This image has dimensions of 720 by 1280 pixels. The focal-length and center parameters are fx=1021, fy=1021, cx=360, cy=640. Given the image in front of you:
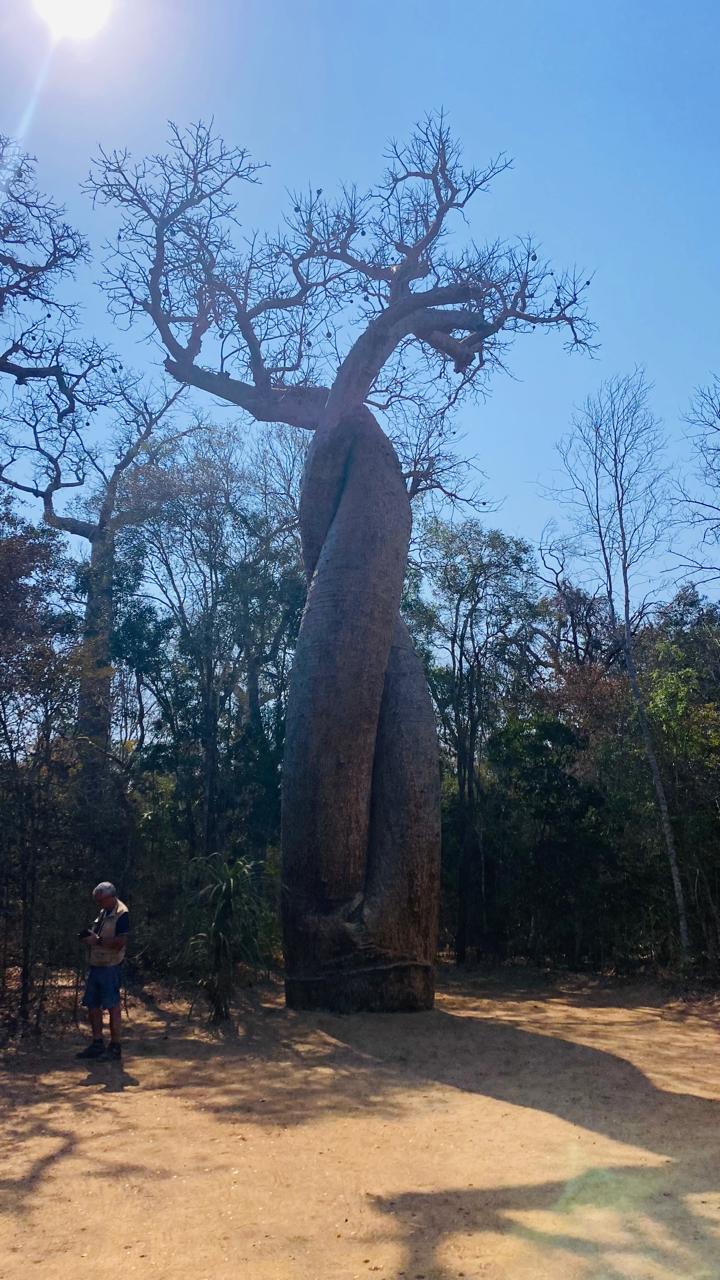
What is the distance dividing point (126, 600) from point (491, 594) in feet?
16.6

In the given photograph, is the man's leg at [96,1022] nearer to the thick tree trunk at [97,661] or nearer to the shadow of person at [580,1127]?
the shadow of person at [580,1127]

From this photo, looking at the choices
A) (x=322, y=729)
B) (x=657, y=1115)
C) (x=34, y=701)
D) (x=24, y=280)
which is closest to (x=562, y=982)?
(x=322, y=729)

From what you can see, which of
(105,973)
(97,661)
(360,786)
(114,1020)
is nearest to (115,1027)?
(114,1020)

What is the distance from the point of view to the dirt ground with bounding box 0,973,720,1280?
3318 millimetres

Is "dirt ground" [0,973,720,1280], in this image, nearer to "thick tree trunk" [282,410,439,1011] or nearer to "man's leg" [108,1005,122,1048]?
"man's leg" [108,1005,122,1048]

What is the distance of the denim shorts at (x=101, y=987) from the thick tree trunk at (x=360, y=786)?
1950 mm

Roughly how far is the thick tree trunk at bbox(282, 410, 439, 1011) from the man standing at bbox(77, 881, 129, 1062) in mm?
1921

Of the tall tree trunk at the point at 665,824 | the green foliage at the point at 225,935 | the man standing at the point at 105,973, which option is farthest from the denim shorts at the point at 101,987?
the tall tree trunk at the point at 665,824

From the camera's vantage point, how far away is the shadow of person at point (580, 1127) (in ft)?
10.9

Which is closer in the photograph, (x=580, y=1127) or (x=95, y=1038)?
(x=580, y=1127)

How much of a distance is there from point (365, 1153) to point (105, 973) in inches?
102

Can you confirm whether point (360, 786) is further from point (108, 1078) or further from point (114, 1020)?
point (108, 1078)

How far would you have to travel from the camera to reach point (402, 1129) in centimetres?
503

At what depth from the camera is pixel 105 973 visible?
6.54 metres
